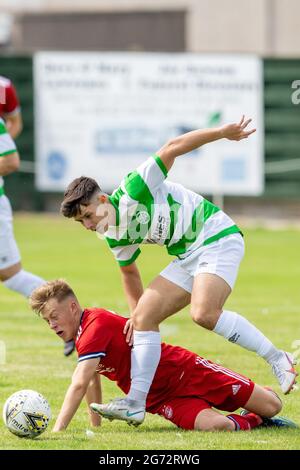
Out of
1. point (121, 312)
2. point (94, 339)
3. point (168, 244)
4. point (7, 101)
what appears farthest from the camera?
point (121, 312)

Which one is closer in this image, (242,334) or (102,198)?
(102,198)

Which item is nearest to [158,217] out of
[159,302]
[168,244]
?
[168,244]

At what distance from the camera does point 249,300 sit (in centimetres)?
1257

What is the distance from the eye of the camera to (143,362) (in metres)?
6.75

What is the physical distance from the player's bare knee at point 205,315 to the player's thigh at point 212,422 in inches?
20.0

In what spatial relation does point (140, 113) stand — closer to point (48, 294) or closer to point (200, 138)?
point (200, 138)

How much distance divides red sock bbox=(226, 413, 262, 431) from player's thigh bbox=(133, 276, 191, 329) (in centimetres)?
68

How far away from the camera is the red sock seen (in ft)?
22.3

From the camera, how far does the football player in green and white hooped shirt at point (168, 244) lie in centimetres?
677

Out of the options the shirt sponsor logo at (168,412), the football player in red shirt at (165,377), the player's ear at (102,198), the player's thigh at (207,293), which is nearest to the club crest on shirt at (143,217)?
the player's ear at (102,198)

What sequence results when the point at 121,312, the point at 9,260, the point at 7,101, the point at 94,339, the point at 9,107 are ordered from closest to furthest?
the point at 94,339 < the point at 9,260 < the point at 7,101 < the point at 9,107 < the point at 121,312

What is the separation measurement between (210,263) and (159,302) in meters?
0.37
